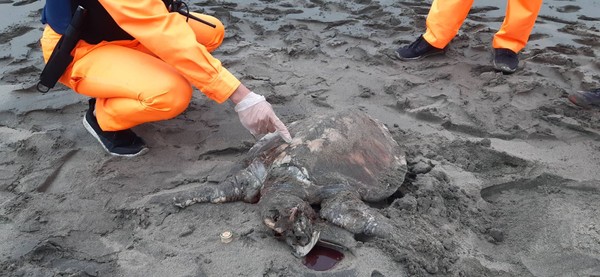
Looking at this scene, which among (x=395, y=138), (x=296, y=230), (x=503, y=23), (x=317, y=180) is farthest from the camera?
(x=503, y=23)

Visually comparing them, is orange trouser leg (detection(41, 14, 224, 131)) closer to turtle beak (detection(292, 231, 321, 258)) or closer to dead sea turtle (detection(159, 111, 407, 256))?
dead sea turtle (detection(159, 111, 407, 256))

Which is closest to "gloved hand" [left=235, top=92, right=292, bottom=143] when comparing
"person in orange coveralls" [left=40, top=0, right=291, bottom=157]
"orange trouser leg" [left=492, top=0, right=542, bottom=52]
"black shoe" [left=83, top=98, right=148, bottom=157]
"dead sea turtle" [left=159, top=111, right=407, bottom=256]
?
"person in orange coveralls" [left=40, top=0, right=291, bottom=157]

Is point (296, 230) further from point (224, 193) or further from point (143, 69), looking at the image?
point (143, 69)

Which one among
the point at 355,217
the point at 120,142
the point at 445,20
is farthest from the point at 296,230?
the point at 445,20

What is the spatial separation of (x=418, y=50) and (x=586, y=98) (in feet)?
3.83

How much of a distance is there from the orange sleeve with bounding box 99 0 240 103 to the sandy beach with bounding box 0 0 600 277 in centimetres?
52

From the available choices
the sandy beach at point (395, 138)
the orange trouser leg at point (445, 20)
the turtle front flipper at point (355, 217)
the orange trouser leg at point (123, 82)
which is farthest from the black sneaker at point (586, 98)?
the orange trouser leg at point (123, 82)

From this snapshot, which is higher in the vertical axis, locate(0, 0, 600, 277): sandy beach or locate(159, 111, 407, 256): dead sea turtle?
locate(159, 111, 407, 256): dead sea turtle

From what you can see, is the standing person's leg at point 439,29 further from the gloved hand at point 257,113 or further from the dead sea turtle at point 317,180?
the gloved hand at point 257,113

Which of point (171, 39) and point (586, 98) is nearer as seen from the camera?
point (171, 39)

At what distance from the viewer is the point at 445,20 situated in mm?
3438

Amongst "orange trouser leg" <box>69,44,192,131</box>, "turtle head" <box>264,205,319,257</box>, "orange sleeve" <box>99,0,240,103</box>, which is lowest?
"turtle head" <box>264,205,319,257</box>

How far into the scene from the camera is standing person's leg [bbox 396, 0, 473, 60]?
3.40m

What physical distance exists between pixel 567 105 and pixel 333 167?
1.65 metres
